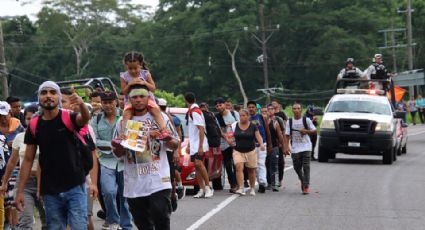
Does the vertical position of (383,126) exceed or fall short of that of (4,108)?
it falls short

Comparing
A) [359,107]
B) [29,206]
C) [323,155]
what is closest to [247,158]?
[29,206]

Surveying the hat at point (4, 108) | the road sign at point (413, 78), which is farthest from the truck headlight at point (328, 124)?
the road sign at point (413, 78)

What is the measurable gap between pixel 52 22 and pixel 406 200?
65726mm

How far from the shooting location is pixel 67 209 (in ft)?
30.3

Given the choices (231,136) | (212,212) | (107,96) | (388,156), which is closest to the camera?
(107,96)

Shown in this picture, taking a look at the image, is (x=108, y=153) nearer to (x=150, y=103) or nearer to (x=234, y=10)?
(x=150, y=103)

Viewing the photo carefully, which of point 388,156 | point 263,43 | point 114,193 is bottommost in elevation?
point 388,156

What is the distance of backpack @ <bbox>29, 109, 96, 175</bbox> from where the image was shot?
9.12m

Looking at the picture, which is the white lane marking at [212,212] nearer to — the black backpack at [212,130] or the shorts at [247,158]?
the shorts at [247,158]

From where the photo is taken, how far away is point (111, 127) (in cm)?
1241

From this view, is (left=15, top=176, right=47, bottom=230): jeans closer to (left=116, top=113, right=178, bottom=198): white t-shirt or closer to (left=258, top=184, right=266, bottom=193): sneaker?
(left=116, top=113, right=178, bottom=198): white t-shirt

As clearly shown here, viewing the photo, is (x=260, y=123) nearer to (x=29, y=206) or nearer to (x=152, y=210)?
(x=29, y=206)

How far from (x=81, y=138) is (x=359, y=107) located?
68.5ft

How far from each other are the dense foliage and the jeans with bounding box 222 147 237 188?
51630mm
